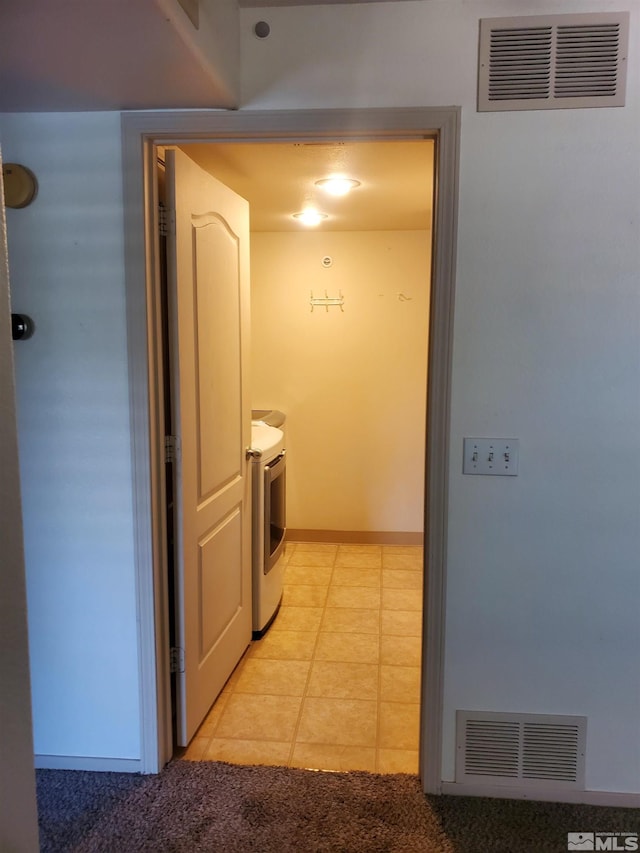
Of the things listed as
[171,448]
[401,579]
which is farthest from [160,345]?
[401,579]

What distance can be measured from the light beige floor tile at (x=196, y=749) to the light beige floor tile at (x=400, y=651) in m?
0.93

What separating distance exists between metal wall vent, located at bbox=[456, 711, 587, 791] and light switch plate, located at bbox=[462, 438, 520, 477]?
775 millimetres

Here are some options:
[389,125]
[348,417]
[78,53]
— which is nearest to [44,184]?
[78,53]

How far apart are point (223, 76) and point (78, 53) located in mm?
379

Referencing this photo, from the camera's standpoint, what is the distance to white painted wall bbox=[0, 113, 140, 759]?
6.00 ft

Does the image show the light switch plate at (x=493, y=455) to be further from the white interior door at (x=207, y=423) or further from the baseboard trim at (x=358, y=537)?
the baseboard trim at (x=358, y=537)

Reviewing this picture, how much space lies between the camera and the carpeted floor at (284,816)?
1.72 m

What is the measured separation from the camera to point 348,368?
168 inches

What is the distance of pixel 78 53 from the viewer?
1422mm

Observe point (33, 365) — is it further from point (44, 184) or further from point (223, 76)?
point (223, 76)

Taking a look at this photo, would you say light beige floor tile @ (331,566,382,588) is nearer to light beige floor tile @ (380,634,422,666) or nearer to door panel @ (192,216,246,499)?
light beige floor tile @ (380,634,422,666)

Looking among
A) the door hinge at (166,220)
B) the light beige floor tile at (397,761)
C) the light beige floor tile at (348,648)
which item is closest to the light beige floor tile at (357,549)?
the light beige floor tile at (348,648)

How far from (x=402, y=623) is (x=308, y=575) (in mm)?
856

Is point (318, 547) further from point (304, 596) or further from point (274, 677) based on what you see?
point (274, 677)
